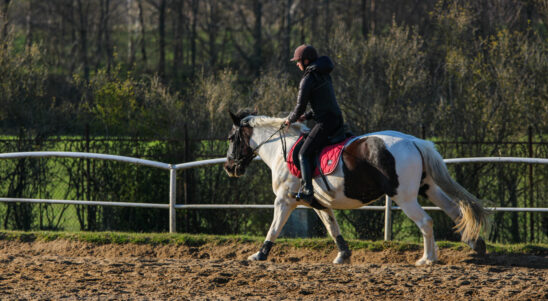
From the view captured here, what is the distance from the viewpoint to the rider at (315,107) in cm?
722

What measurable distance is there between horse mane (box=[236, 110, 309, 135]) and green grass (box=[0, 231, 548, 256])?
1800 millimetres

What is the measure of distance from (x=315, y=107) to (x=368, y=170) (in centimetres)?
100

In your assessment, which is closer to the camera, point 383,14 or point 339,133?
point 339,133

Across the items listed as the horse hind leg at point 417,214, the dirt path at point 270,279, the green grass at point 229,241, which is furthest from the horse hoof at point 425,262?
the green grass at point 229,241

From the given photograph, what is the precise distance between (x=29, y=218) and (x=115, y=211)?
1792 mm

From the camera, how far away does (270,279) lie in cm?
648

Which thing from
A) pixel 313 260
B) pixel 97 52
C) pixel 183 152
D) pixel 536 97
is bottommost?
pixel 313 260

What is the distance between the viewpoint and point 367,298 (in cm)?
576

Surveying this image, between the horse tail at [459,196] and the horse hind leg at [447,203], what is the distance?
8 cm

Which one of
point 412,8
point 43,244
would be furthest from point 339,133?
point 412,8

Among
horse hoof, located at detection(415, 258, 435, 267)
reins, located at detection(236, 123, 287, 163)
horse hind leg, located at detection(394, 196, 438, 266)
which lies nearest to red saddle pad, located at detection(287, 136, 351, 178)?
reins, located at detection(236, 123, 287, 163)

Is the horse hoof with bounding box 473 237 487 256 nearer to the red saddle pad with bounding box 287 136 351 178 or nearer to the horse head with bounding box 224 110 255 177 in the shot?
the red saddle pad with bounding box 287 136 351 178

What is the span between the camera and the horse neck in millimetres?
7785

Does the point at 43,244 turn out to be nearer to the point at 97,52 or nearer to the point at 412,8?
the point at 412,8
